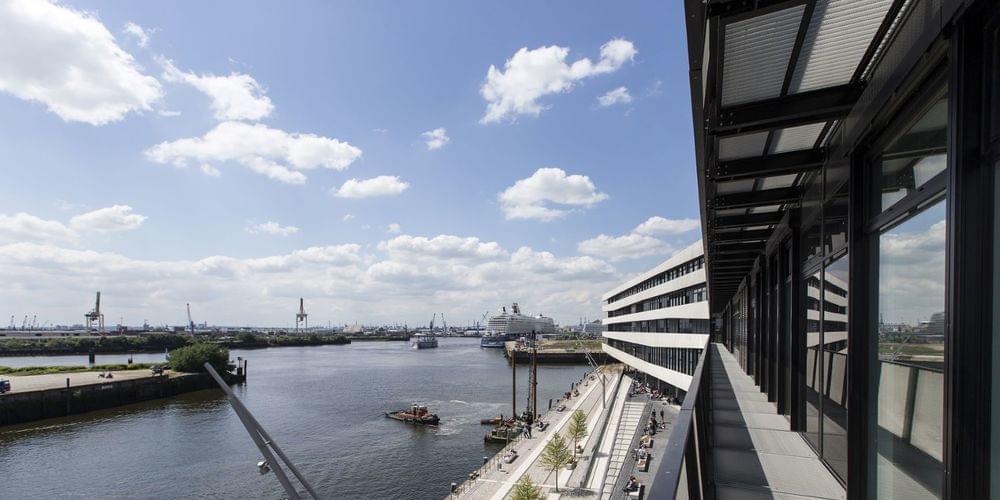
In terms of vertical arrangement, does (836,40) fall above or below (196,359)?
above

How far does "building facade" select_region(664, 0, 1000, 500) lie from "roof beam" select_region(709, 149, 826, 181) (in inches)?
0.7

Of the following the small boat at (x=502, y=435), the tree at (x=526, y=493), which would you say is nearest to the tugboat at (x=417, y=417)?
the small boat at (x=502, y=435)

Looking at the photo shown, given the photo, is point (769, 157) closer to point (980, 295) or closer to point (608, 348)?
point (980, 295)

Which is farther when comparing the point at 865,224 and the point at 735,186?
the point at 735,186

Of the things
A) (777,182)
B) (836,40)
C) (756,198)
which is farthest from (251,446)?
(836,40)

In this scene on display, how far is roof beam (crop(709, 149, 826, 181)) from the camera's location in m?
5.79

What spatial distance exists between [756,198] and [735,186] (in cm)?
67

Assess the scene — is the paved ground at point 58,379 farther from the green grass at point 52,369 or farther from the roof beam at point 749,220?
the roof beam at point 749,220

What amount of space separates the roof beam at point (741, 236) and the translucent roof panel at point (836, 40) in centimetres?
602

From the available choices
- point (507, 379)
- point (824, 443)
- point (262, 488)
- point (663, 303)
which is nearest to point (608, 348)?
point (507, 379)

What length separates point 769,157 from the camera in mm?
5930

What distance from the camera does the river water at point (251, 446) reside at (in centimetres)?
3061

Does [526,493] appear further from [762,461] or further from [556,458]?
[762,461]

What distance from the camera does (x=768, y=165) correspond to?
5.88 metres
